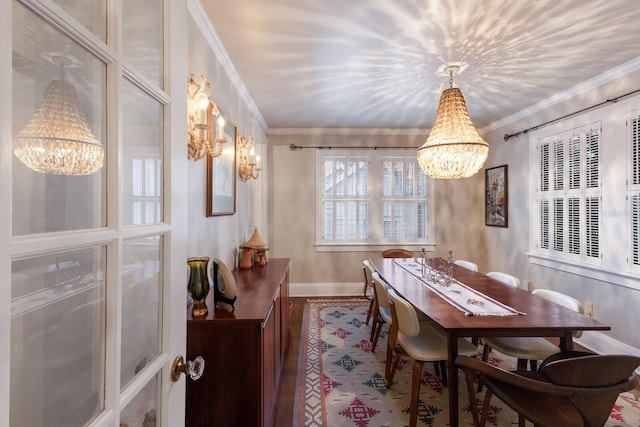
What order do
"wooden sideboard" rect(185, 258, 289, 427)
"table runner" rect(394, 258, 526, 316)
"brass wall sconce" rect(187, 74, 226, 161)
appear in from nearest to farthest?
"wooden sideboard" rect(185, 258, 289, 427) < "brass wall sconce" rect(187, 74, 226, 161) < "table runner" rect(394, 258, 526, 316)

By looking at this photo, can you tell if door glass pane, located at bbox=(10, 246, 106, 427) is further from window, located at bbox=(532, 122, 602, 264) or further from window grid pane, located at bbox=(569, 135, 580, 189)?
window grid pane, located at bbox=(569, 135, 580, 189)

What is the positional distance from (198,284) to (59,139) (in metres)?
1.16

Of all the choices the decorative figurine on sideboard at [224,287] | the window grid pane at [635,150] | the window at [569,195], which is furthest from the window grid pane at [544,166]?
the decorative figurine on sideboard at [224,287]

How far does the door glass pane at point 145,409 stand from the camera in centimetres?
66

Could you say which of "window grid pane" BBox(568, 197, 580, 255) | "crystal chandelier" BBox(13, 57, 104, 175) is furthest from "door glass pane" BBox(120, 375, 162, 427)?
"window grid pane" BBox(568, 197, 580, 255)

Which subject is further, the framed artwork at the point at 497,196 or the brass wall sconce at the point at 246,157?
the framed artwork at the point at 497,196

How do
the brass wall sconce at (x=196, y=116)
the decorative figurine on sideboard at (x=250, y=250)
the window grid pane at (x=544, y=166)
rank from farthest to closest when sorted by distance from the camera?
the window grid pane at (x=544, y=166)
the decorative figurine on sideboard at (x=250, y=250)
the brass wall sconce at (x=196, y=116)

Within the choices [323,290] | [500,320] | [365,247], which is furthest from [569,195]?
[323,290]

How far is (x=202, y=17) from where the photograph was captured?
6.32 feet

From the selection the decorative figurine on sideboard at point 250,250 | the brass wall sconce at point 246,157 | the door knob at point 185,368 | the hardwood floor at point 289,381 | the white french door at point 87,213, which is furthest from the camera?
the brass wall sconce at point 246,157

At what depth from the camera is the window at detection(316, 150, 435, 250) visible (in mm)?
4723

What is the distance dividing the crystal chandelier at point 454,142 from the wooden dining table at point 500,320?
1042 mm

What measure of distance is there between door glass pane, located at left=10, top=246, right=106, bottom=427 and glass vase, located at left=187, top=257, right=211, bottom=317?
3.14 ft

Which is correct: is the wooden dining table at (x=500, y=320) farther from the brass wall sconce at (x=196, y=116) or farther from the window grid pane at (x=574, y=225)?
the brass wall sconce at (x=196, y=116)
